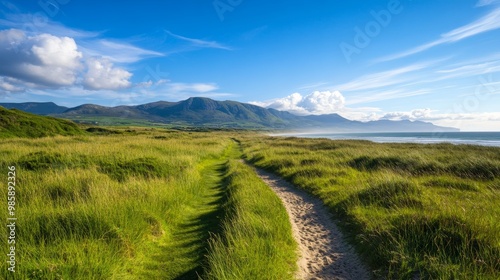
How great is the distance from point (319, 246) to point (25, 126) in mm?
45085

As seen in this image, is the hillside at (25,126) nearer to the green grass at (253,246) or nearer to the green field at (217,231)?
the green field at (217,231)

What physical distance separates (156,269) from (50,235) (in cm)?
275

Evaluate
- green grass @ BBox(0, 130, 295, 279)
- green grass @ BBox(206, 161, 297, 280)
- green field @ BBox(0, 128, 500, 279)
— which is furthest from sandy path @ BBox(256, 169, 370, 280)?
green grass @ BBox(0, 130, 295, 279)

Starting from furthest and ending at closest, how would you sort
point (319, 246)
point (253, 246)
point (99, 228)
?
point (319, 246)
point (99, 228)
point (253, 246)

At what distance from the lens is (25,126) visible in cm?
3666

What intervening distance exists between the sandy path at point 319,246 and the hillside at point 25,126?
127 ft

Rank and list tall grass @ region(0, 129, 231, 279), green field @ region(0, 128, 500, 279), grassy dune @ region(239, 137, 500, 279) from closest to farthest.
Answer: tall grass @ region(0, 129, 231, 279) → green field @ region(0, 128, 500, 279) → grassy dune @ region(239, 137, 500, 279)

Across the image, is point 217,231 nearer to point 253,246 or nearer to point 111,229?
point 253,246

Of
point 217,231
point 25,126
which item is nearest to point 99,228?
point 217,231

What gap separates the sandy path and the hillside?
127 feet

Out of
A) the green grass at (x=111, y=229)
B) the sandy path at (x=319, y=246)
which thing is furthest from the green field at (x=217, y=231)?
the sandy path at (x=319, y=246)

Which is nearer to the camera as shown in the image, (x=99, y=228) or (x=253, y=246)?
(x=253, y=246)

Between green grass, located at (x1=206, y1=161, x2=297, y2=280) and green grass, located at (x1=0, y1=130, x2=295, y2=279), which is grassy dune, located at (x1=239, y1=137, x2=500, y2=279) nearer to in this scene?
green grass, located at (x1=206, y1=161, x2=297, y2=280)

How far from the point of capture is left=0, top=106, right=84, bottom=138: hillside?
112 feet
